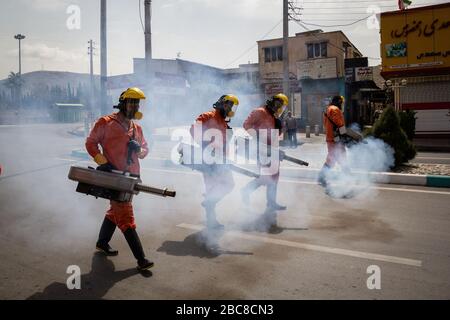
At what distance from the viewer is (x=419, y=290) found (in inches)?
121

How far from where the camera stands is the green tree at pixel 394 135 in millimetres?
8812

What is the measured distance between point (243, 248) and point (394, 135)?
6.23m

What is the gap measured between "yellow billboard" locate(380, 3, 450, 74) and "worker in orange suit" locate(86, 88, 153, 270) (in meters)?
17.5

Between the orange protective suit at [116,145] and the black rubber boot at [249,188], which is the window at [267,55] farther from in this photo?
the orange protective suit at [116,145]

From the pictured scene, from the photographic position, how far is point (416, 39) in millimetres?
17891

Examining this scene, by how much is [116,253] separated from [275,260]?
5.51 feet

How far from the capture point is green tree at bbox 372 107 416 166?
8.81 m

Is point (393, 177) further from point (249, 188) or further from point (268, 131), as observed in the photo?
point (249, 188)

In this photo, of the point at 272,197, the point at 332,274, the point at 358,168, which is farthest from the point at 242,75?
the point at 332,274

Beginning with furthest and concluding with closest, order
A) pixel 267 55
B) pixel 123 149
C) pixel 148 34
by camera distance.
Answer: pixel 267 55 < pixel 148 34 < pixel 123 149

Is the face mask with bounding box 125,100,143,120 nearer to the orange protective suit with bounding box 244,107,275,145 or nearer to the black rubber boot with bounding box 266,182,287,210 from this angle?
the orange protective suit with bounding box 244,107,275,145

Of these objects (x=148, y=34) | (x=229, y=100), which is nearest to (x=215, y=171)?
Answer: (x=229, y=100)

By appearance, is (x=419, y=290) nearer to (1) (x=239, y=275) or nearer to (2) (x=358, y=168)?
(1) (x=239, y=275)

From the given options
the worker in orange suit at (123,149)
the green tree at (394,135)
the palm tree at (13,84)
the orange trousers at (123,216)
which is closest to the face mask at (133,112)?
the worker in orange suit at (123,149)
